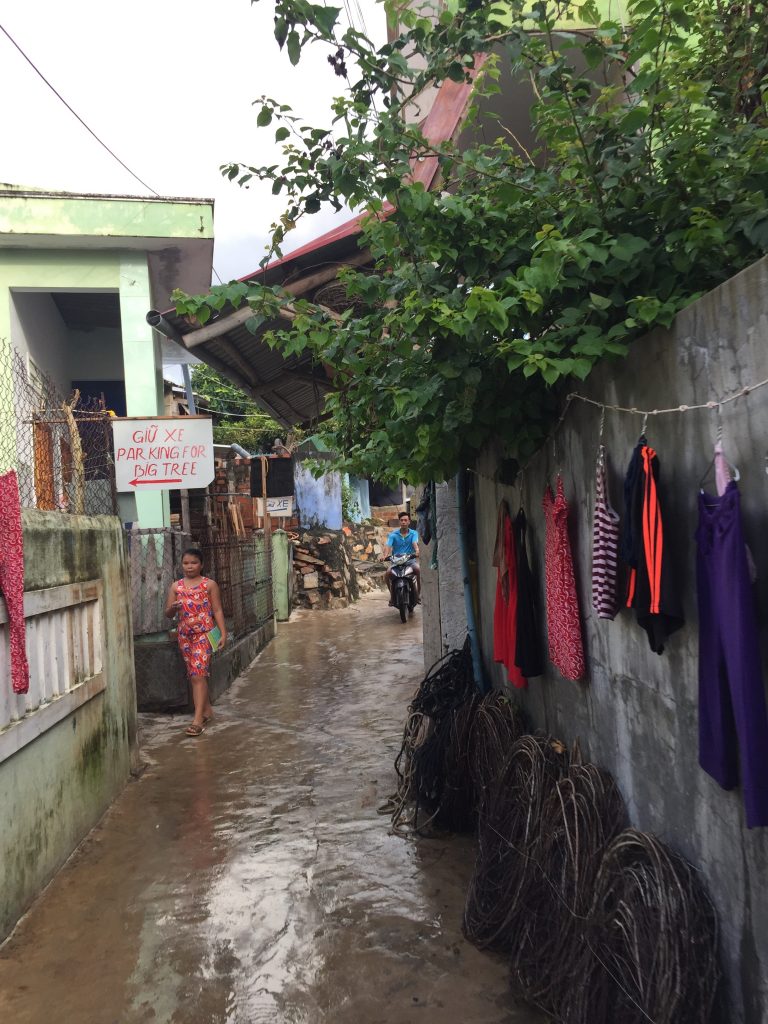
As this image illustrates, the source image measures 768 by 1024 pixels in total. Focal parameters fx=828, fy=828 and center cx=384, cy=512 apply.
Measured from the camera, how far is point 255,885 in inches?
167

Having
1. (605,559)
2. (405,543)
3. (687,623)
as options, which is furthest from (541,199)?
(405,543)

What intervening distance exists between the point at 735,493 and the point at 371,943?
2.61 metres

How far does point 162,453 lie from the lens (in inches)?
305

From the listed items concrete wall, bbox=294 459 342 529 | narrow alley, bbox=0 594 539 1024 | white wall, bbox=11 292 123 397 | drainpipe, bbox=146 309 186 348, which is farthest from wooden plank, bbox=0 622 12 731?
concrete wall, bbox=294 459 342 529

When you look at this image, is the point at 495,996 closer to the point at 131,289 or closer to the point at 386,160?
the point at 386,160

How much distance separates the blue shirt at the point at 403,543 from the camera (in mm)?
14781

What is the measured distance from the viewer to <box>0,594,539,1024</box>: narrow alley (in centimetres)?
319

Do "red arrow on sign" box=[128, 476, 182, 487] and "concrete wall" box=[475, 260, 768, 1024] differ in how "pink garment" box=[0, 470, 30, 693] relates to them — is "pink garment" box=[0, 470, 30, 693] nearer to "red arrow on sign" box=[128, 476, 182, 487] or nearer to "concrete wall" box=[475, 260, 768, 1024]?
"concrete wall" box=[475, 260, 768, 1024]

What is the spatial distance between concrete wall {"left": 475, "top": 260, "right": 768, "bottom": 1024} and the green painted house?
783 cm

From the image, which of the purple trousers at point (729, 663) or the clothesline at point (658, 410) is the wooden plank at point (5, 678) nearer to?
the clothesline at point (658, 410)

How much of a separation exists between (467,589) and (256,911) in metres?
2.52

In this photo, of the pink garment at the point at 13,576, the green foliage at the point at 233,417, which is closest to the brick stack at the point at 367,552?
the green foliage at the point at 233,417

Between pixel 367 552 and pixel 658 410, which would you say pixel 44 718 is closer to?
pixel 658 410

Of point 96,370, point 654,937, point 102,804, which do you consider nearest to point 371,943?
point 654,937
